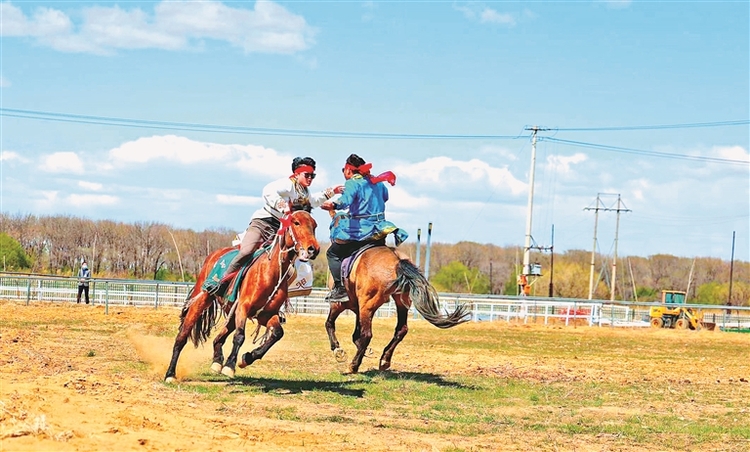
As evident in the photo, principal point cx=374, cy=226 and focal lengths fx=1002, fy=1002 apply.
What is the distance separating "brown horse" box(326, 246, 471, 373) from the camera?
13.6 meters

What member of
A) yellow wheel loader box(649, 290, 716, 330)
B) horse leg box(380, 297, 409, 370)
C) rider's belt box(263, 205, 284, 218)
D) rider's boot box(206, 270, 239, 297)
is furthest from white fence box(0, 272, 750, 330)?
rider's belt box(263, 205, 284, 218)

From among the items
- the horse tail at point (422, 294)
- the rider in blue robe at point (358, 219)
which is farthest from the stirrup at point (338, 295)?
the horse tail at point (422, 294)

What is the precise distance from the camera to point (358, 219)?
48.1 feet

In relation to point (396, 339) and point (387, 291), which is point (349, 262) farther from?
point (396, 339)

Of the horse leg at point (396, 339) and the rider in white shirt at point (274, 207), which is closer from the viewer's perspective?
the rider in white shirt at point (274, 207)

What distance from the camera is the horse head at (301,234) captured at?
38.3ft

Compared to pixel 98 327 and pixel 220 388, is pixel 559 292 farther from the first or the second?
pixel 220 388

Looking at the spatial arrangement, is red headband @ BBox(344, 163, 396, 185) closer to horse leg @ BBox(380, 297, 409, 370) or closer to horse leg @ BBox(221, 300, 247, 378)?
horse leg @ BBox(380, 297, 409, 370)

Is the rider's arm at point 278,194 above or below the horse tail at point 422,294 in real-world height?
above

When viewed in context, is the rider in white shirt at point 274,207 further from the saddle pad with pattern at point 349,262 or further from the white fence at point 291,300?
the white fence at point 291,300

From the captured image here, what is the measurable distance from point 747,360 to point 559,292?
61680 mm

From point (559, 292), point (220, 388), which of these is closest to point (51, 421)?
point (220, 388)

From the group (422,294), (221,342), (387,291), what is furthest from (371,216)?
(221,342)

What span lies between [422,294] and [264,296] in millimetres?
2252
